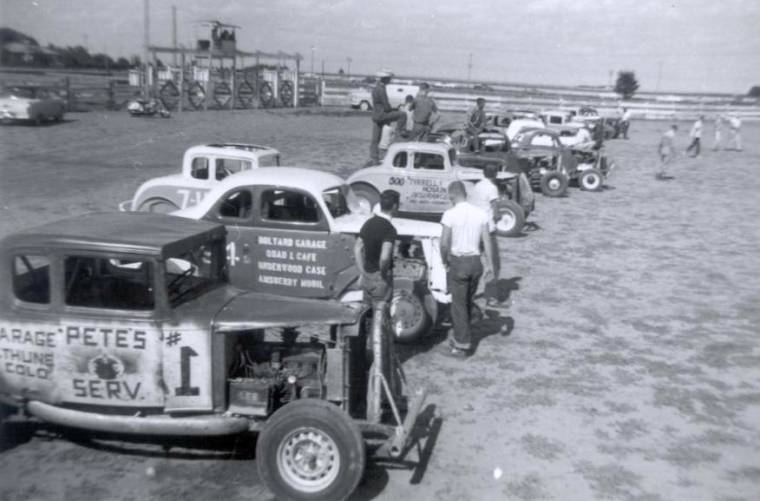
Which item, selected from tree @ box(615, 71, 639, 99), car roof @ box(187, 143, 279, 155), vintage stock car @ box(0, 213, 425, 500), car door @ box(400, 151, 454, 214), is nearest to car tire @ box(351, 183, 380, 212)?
car door @ box(400, 151, 454, 214)

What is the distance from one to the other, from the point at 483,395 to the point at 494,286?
75.4 inches

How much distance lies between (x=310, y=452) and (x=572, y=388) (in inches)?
126

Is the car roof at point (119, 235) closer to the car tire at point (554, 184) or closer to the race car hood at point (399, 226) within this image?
the race car hood at point (399, 226)

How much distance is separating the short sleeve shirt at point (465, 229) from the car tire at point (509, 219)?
254 inches

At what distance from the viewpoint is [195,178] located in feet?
38.1

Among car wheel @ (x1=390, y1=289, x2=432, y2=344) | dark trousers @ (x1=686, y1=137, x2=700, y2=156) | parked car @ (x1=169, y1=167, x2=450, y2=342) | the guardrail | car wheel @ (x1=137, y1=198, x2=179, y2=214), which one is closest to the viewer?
car wheel @ (x1=390, y1=289, x2=432, y2=344)

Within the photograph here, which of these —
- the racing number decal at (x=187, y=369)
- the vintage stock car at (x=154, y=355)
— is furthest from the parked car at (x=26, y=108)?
the racing number decal at (x=187, y=369)

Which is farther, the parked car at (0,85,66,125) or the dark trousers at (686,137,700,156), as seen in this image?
the dark trousers at (686,137,700,156)

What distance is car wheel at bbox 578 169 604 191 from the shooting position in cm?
1991

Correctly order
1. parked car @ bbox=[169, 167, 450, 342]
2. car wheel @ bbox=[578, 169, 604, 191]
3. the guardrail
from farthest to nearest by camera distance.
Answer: the guardrail → car wheel @ bbox=[578, 169, 604, 191] → parked car @ bbox=[169, 167, 450, 342]

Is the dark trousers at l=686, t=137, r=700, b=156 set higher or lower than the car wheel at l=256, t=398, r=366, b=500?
higher

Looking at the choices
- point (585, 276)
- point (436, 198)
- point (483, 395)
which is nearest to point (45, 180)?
point (436, 198)

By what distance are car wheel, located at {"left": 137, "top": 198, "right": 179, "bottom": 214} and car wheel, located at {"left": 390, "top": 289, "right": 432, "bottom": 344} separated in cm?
506

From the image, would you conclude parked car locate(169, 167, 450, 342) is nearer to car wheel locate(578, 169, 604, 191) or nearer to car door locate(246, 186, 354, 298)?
car door locate(246, 186, 354, 298)
